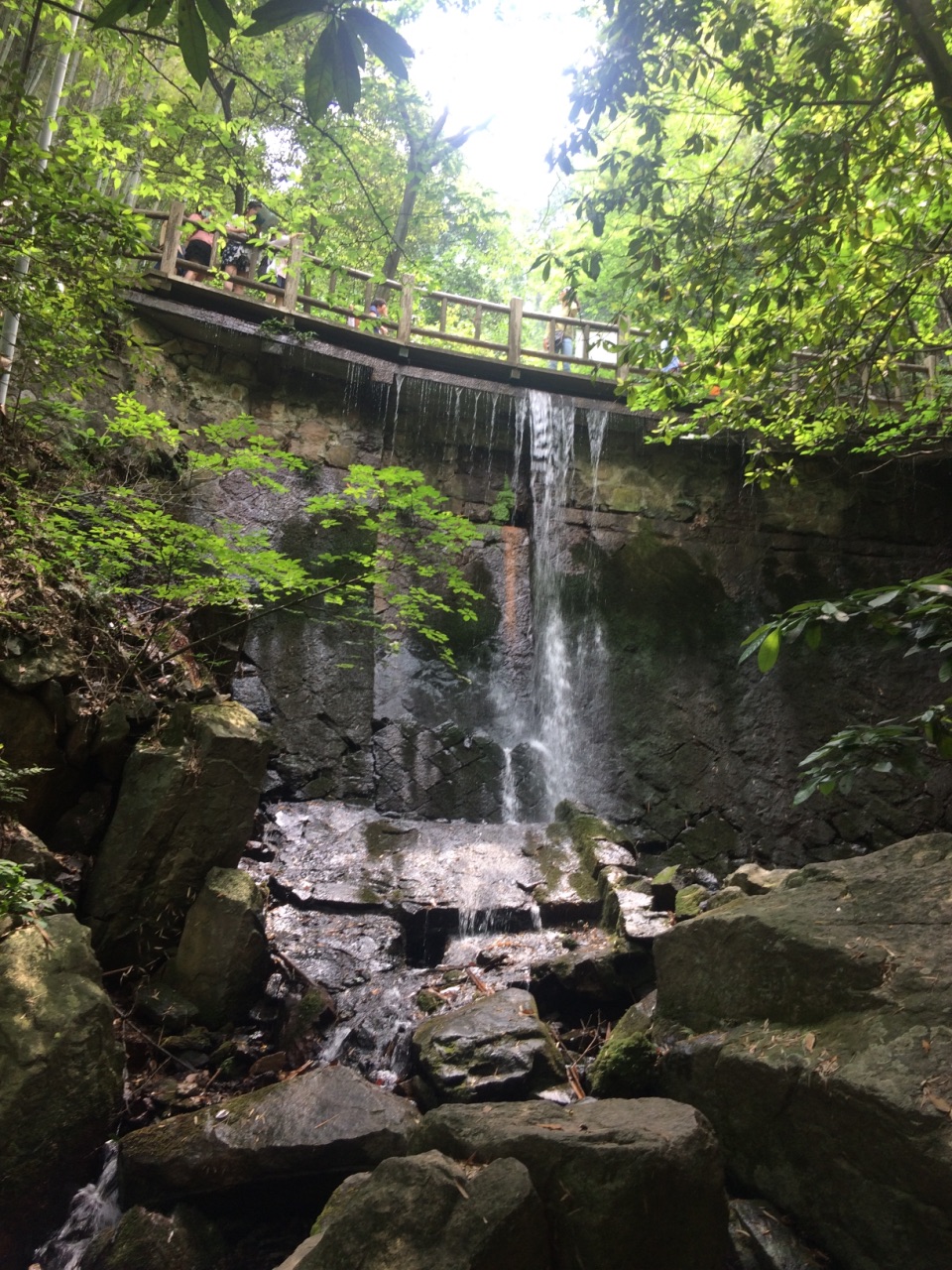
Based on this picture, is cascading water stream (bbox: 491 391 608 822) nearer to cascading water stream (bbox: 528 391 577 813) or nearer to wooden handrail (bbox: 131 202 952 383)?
cascading water stream (bbox: 528 391 577 813)

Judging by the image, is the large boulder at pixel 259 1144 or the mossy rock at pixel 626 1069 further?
the mossy rock at pixel 626 1069

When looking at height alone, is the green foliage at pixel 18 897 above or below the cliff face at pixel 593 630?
below

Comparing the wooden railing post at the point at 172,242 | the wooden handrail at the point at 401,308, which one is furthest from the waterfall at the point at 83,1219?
the wooden railing post at the point at 172,242

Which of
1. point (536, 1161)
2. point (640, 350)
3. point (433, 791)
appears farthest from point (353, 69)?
point (433, 791)

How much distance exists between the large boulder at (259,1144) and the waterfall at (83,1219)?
73 millimetres

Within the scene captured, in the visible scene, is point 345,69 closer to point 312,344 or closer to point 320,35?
point 320,35

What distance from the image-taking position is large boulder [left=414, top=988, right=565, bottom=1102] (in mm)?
3518

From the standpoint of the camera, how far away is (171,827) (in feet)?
14.8

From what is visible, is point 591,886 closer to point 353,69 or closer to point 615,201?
point 615,201

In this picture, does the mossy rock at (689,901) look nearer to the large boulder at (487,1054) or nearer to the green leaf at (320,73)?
the large boulder at (487,1054)

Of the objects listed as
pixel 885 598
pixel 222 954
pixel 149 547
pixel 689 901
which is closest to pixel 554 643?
pixel 689 901

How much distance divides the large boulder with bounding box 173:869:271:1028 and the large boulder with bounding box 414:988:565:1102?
1.06 meters

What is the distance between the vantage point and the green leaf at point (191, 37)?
1395 millimetres

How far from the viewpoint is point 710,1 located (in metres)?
3.76
